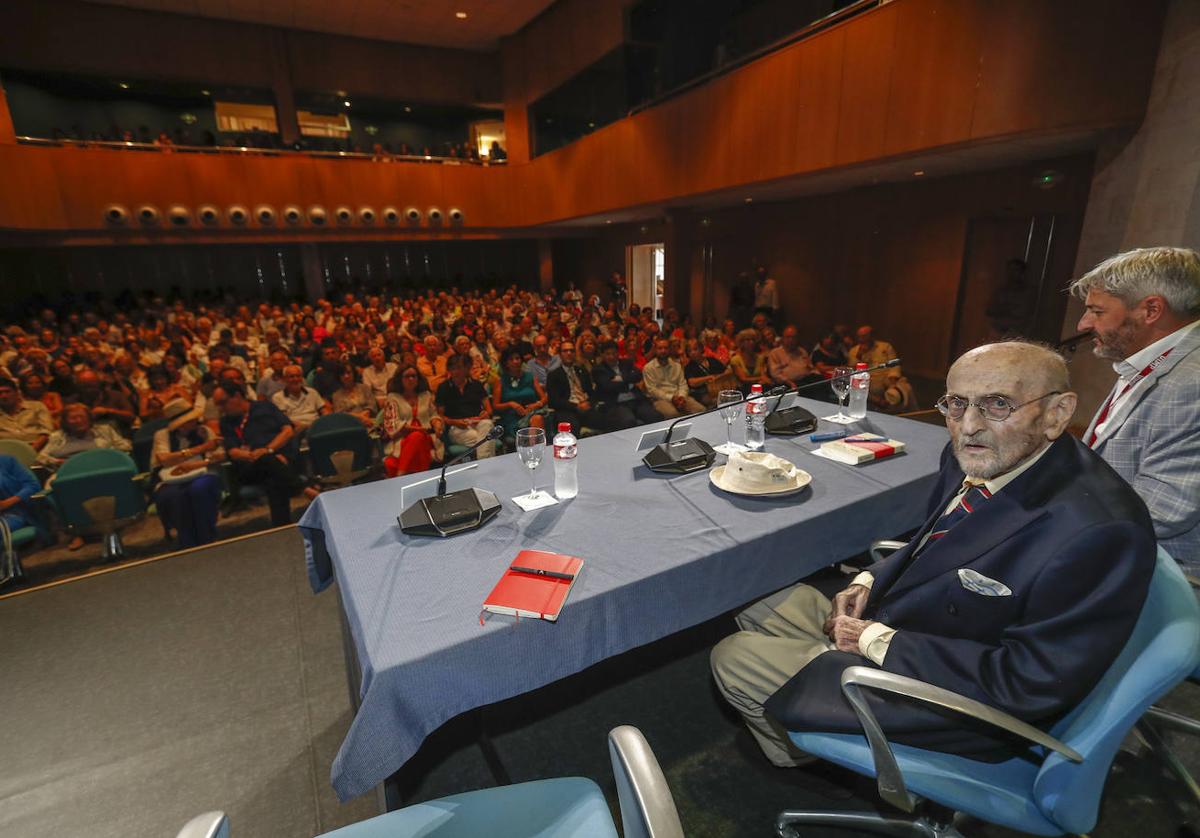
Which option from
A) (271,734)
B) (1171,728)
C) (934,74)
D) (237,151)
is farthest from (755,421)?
(237,151)

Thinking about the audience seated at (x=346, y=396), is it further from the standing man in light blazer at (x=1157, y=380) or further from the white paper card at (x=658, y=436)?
the standing man in light blazer at (x=1157, y=380)

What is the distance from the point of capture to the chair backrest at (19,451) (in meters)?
3.32

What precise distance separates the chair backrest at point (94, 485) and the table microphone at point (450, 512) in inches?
101

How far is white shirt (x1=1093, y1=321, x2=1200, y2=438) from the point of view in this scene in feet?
5.63

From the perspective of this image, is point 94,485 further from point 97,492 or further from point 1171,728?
point 1171,728

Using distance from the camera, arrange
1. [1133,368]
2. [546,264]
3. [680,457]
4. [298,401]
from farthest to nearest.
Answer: [546,264], [298,401], [680,457], [1133,368]

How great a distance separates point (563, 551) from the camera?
5.02ft

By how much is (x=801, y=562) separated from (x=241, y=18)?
15.4 meters

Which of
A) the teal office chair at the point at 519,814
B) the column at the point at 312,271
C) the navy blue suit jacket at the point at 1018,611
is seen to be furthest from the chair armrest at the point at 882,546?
the column at the point at 312,271

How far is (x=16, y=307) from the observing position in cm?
1141

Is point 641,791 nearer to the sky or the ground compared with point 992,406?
nearer to the ground

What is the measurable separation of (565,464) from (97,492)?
304cm

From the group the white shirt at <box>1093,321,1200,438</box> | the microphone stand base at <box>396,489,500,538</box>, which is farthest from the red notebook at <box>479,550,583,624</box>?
the white shirt at <box>1093,321,1200,438</box>

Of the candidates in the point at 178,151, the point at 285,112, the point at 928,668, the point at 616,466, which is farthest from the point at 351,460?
the point at 285,112
